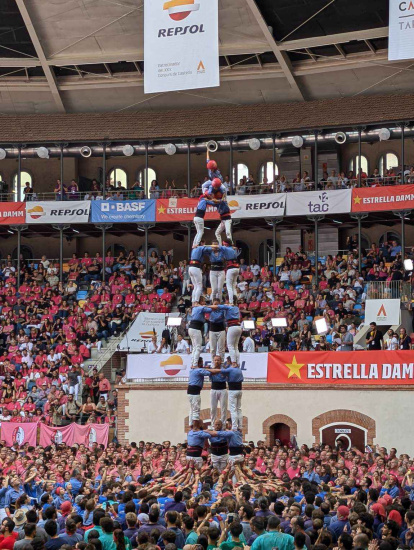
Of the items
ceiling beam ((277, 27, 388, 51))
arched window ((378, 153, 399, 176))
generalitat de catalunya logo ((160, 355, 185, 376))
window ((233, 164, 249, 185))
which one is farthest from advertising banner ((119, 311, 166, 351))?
arched window ((378, 153, 399, 176))

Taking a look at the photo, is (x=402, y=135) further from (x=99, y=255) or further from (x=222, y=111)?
(x=99, y=255)

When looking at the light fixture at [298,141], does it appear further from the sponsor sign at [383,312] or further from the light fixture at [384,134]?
the sponsor sign at [383,312]

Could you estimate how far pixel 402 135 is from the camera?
4222 centimetres

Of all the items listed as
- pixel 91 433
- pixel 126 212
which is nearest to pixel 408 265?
pixel 126 212

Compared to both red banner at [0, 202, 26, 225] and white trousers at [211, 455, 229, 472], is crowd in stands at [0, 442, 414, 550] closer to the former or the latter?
white trousers at [211, 455, 229, 472]

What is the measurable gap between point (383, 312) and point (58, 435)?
1229cm

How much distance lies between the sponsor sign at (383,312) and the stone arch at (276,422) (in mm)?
5490

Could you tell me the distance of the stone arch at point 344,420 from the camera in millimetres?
30822

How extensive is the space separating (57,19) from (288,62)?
32.5 ft

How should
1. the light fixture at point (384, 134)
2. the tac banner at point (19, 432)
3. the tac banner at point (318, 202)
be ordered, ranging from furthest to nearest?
the light fixture at point (384, 134) → the tac banner at point (318, 202) → the tac banner at point (19, 432)

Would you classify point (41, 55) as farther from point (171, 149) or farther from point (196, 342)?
point (196, 342)

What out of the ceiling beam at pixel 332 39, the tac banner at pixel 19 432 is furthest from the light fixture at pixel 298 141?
the tac banner at pixel 19 432

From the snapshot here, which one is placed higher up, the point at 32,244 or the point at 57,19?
the point at 57,19

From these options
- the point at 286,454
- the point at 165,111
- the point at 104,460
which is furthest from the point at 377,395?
the point at 165,111
